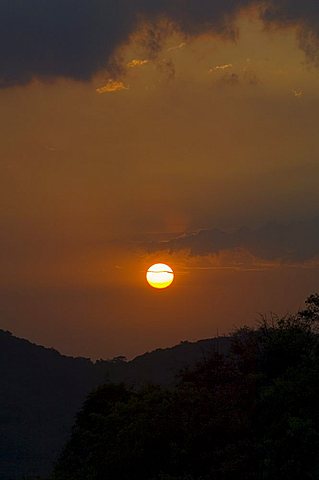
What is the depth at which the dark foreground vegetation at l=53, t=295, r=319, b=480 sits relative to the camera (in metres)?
24.4

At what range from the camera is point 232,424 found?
2794 cm

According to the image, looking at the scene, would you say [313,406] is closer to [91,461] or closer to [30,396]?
[91,461]

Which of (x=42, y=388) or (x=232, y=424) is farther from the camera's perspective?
(x=42, y=388)

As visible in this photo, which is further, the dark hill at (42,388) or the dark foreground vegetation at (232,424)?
the dark hill at (42,388)

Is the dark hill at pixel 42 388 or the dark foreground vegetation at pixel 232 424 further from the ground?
the dark hill at pixel 42 388

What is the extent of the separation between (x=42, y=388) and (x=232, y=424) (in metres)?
158

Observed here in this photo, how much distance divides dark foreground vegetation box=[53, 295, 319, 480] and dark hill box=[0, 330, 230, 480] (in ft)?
277

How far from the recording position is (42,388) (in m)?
181

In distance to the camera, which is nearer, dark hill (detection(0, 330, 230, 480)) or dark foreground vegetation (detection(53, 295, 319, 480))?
dark foreground vegetation (detection(53, 295, 319, 480))

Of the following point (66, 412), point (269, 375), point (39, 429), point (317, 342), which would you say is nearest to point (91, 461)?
point (269, 375)

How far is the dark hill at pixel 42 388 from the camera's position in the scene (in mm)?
130125

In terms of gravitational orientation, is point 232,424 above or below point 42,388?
below

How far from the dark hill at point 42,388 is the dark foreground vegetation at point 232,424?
84345 millimetres

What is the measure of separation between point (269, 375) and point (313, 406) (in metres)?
5.47
